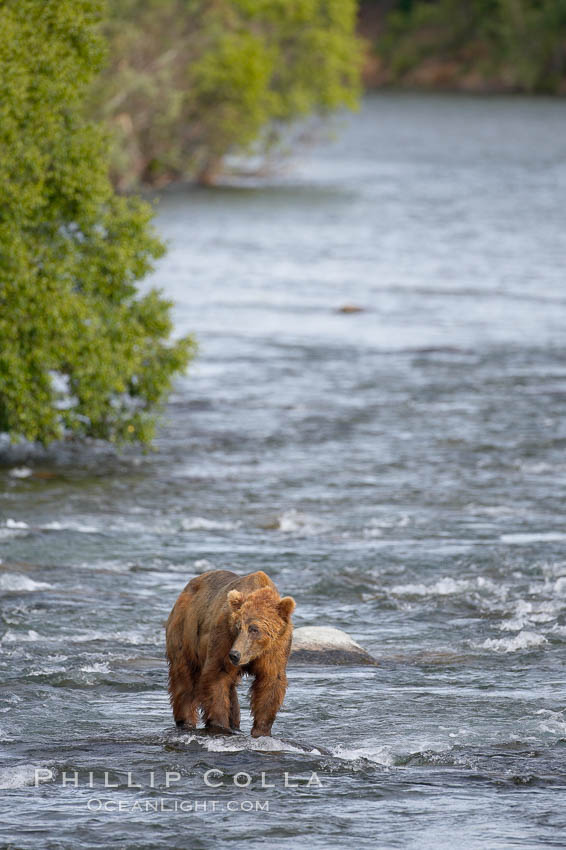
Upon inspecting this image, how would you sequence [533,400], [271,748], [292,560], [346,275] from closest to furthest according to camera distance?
[271,748] < [292,560] < [533,400] < [346,275]

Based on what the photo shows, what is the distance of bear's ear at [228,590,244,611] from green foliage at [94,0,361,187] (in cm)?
4428

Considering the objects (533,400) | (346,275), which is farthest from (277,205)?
(533,400)

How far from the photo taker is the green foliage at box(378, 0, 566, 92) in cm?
12612

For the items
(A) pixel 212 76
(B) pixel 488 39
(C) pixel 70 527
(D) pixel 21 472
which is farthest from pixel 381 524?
(B) pixel 488 39

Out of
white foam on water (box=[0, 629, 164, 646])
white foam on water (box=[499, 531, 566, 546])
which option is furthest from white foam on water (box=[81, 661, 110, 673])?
white foam on water (box=[499, 531, 566, 546])

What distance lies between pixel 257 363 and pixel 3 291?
1013cm

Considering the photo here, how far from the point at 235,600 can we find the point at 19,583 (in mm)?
6010

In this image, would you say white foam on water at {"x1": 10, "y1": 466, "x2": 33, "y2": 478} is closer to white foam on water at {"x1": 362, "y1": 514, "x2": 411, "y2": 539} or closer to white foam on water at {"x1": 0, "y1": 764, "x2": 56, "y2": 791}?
white foam on water at {"x1": 362, "y1": 514, "x2": 411, "y2": 539}

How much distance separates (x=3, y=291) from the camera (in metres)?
19.7

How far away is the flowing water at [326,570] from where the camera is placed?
9.59 metres

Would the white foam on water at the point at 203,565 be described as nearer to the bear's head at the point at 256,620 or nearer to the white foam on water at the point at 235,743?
the white foam on water at the point at 235,743

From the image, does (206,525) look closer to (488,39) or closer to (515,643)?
(515,643)

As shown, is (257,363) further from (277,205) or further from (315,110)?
(315,110)

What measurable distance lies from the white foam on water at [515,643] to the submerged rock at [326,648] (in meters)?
1.14
